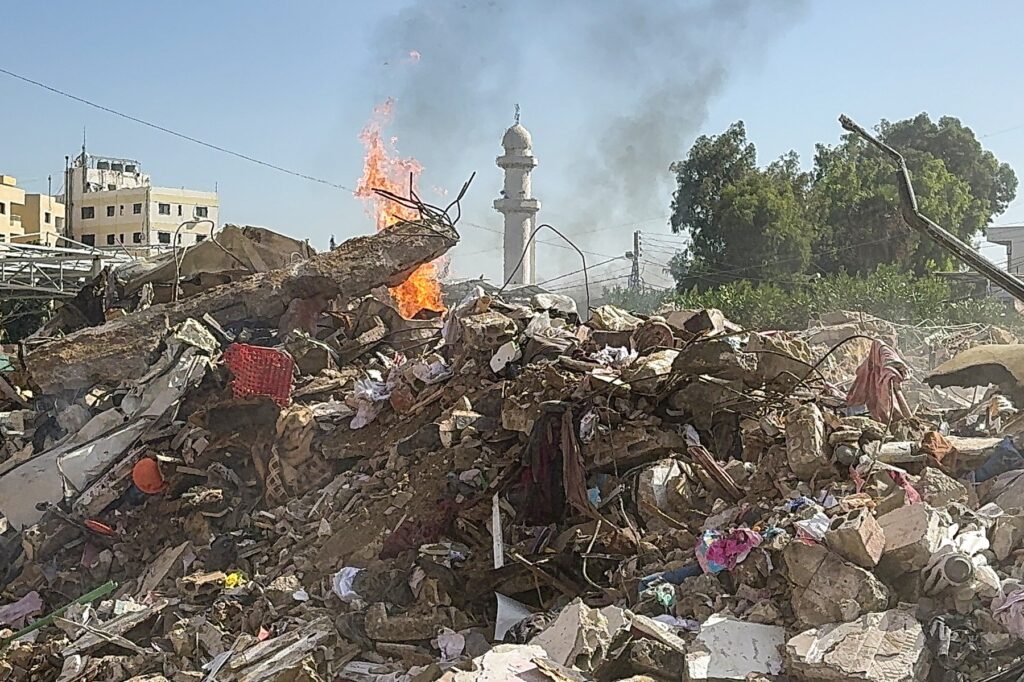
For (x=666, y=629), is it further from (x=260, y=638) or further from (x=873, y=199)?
(x=873, y=199)

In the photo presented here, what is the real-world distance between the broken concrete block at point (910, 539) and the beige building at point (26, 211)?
162 feet

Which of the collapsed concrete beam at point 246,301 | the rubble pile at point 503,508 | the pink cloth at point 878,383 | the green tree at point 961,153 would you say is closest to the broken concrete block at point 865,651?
the rubble pile at point 503,508

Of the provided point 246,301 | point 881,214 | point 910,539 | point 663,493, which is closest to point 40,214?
point 881,214

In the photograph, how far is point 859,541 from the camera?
438 cm

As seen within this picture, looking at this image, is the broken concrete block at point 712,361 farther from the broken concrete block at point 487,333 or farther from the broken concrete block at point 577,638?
the broken concrete block at point 577,638

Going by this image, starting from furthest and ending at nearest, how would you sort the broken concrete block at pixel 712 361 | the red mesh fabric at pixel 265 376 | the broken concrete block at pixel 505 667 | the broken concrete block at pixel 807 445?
the red mesh fabric at pixel 265 376
the broken concrete block at pixel 712 361
the broken concrete block at pixel 807 445
the broken concrete block at pixel 505 667

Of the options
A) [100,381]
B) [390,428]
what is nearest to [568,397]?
[390,428]

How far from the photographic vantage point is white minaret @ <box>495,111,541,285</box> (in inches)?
796

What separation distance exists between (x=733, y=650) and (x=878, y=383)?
2627 millimetres

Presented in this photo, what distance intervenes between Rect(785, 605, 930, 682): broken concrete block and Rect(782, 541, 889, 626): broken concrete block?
7cm

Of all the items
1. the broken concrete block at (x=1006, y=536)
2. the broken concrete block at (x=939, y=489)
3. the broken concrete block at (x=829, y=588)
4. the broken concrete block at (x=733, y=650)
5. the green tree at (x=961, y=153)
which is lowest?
the broken concrete block at (x=733, y=650)

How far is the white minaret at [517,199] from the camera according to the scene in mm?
20219

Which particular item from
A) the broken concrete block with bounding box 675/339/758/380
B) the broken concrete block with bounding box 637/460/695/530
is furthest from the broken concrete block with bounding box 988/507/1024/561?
the broken concrete block with bounding box 675/339/758/380

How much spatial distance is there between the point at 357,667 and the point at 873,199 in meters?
24.9
